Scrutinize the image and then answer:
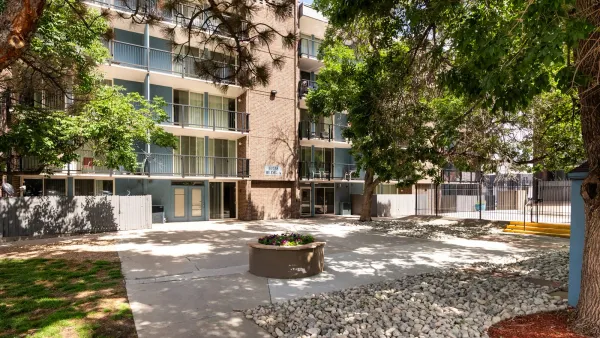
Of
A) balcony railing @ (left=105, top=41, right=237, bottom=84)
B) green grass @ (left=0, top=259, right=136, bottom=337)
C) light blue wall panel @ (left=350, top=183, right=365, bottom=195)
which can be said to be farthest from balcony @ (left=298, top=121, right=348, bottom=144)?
green grass @ (left=0, top=259, right=136, bottom=337)

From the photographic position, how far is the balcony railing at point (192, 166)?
59.2 ft

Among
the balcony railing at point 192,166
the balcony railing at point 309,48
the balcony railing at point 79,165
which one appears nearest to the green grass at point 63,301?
the balcony railing at point 79,165

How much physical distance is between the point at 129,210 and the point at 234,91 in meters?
9.06

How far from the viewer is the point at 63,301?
19.0 ft

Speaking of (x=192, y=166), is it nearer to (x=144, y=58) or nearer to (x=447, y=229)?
(x=144, y=58)

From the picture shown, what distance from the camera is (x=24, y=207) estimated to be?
43.9 feet

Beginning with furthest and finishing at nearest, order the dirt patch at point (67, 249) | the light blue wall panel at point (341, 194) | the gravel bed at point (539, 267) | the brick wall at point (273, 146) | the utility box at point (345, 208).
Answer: the light blue wall panel at point (341, 194), the utility box at point (345, 208), the brick wall at point (273, 146), the dirt patch at point (67, 249), the gravel bed at point (539, 267)

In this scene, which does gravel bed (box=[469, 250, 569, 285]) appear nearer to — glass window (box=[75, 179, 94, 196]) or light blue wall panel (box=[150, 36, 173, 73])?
glass window (box=[75, 179, 94, 196])

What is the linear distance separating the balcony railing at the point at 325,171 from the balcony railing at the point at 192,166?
170 inches

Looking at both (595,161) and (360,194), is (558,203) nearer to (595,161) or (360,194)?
(360,194)

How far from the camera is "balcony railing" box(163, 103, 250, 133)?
19.4 m

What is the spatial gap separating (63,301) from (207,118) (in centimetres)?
1566

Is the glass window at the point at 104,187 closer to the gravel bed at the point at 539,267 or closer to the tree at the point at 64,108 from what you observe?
the tree at the point at 64,108

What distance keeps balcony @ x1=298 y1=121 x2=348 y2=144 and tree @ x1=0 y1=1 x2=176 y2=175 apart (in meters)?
11.2
